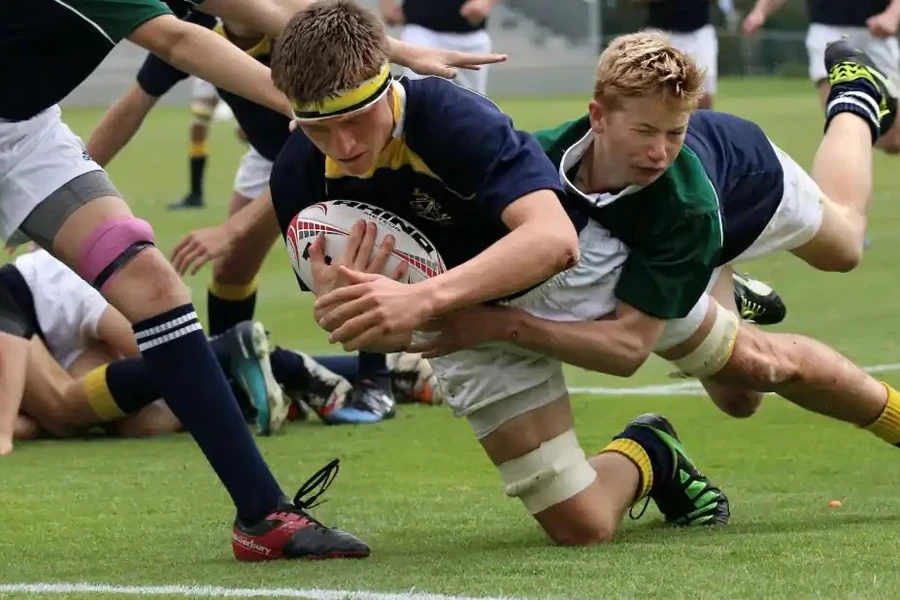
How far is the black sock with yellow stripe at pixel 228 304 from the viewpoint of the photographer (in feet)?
24.4

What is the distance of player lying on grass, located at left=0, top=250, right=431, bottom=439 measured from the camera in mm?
6516

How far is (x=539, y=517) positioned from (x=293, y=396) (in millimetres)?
A: 2616

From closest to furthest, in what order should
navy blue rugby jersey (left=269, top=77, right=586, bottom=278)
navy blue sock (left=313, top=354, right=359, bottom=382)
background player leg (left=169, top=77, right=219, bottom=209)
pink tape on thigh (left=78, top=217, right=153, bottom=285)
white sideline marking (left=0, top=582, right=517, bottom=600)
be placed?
1. white sideline marking (left=0, top=582, right=517, bottom=600)
2. navy blue rugby jersey (left=269, top=77, right=586, bottom=278)
3. pink tape on thigh (left=78, top=217, right=153, bottom=285)
4. navy blue sock (left=313, top=354, right=359, bottom=382)
5. background player leg (left=169, top=77, right=219, bottom=209)

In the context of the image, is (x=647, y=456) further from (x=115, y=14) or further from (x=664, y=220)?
(x=115, y=14)

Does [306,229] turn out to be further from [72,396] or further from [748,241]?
[72,396]

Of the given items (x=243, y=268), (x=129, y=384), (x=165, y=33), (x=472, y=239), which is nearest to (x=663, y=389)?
(x=243, y=268)

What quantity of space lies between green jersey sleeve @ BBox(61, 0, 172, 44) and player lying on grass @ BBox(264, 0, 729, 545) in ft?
1.62

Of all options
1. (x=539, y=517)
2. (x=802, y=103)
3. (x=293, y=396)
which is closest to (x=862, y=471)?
(x=539, y=517)

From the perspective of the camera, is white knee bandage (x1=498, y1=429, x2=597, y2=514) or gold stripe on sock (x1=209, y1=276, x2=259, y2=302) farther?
gold stripe on sock (x1=209, y1=276, x2=259, y2=302)

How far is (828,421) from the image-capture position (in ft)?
21.4

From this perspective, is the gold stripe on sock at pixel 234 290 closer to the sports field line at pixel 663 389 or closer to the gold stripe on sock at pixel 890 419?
the sports field line at pixel 663 389

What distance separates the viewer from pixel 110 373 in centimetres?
656

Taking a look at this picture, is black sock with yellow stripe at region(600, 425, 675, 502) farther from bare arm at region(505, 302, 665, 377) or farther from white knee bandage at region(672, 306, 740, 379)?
bare arm at region(505, 302, 665, 377)

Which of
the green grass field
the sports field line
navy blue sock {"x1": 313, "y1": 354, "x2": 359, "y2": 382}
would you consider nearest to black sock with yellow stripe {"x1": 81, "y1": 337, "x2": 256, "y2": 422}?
the green grass field
